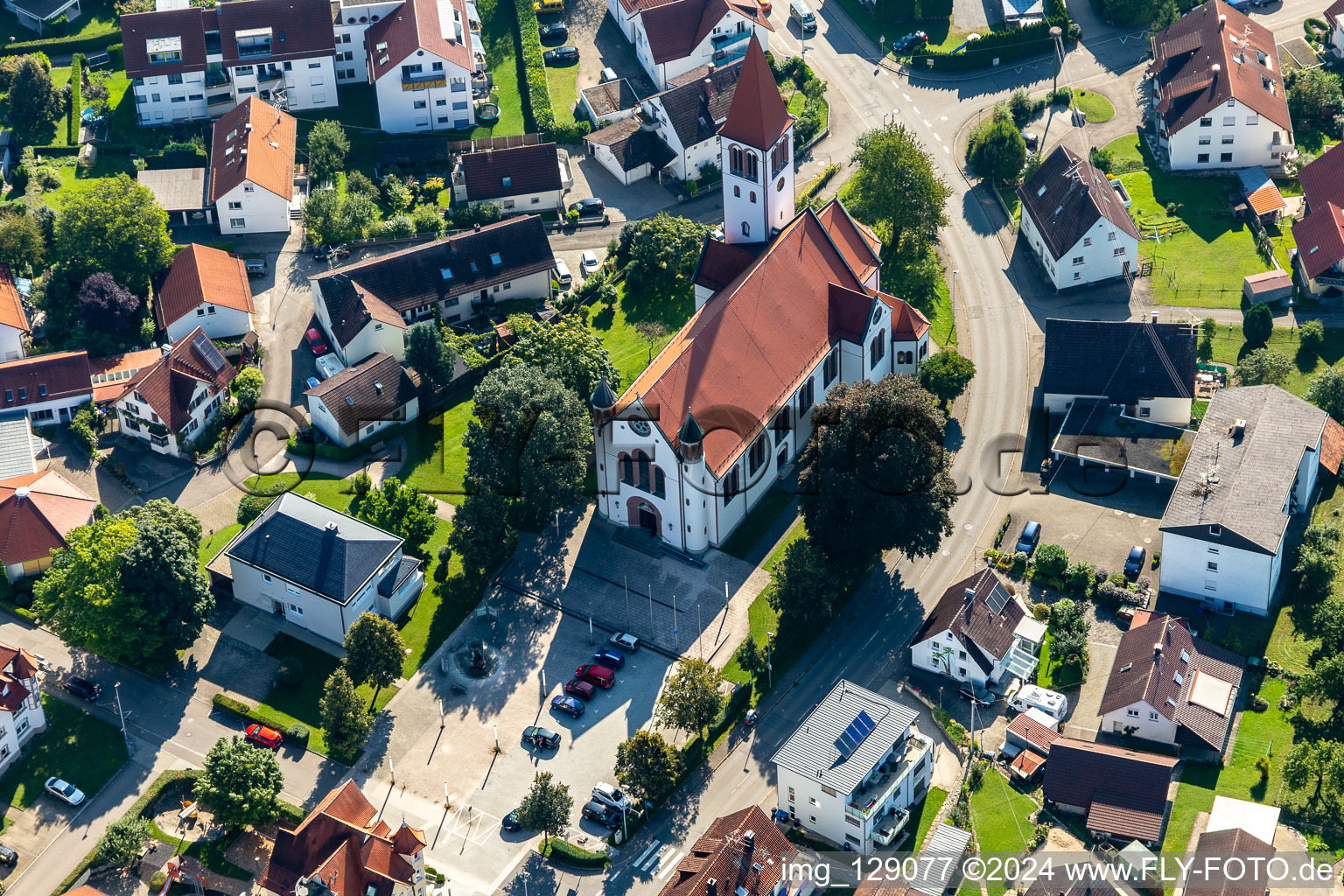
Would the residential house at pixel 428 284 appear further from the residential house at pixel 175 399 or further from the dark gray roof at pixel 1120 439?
the dark gray roof at pixel 1120 439

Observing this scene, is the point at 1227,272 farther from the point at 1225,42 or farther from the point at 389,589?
the point at 389,589

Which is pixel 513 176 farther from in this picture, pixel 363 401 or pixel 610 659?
pixel 610 659

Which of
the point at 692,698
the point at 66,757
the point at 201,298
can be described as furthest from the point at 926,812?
the point at 201,298

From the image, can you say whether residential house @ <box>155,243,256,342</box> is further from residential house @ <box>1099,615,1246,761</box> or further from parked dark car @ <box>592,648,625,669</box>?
residential house @ <box>1099,615,1246,761</box>

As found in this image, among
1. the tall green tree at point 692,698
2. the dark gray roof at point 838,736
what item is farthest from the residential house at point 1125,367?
the tall green tree at point 692,698

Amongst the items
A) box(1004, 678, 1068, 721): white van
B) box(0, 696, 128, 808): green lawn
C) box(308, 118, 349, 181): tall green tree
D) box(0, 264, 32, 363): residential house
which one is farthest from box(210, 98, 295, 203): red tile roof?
box(1004, 678, 1068, 721): white van
